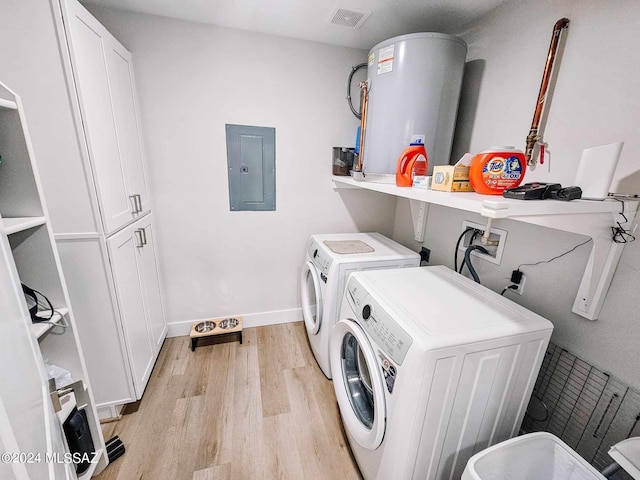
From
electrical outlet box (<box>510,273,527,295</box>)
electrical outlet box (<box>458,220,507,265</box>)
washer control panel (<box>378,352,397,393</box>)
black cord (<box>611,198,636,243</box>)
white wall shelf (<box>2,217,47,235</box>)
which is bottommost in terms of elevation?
washer control panel (<box>378,352,397,393</box>)

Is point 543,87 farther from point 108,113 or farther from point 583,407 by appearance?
point 108,113

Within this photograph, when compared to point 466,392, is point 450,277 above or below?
above

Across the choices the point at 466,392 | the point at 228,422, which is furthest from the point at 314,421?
the point at 466,392

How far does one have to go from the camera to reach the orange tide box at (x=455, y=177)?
1.02 metres

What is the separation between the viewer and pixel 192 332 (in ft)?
6.72

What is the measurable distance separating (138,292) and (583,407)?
225 centimetres

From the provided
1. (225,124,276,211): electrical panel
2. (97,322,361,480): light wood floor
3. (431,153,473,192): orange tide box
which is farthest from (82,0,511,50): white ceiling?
(97,322,361,480): light wood floor

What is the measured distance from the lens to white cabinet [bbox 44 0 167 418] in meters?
1.11

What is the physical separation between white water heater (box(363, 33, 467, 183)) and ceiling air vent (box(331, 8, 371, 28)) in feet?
0.74

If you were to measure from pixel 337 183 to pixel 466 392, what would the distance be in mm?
1678

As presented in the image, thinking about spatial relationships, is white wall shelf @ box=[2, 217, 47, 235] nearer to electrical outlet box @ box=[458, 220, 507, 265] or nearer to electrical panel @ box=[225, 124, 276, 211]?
electrical panel @ box=[225, 124, 276, 211]

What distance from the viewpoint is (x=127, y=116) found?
1546 mm

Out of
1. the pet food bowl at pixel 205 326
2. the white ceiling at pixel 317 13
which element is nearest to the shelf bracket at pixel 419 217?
the white ceiling at pixel 317 13

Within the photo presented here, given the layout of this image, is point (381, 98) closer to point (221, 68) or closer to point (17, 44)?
point (221, 68)
